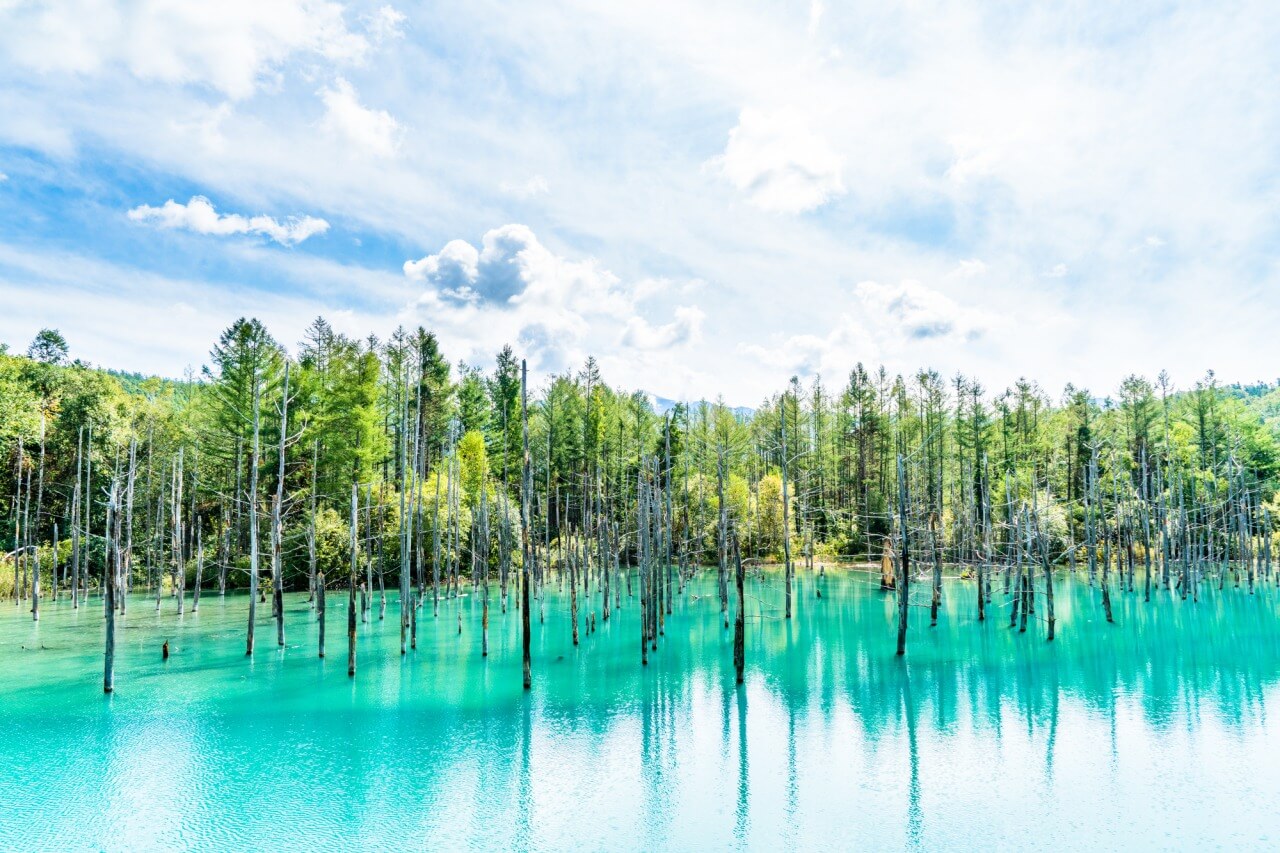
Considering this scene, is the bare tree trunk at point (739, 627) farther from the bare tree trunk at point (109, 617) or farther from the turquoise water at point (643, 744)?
the bare tree trunk at point (109, 617)

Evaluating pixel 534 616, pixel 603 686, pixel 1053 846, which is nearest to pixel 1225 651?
pixel 1053 846

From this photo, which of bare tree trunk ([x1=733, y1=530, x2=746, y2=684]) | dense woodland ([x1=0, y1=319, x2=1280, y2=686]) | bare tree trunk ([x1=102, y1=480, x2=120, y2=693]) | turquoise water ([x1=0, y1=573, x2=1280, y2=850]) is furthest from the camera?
dense woodland ([x1=0, y1=319, x2=1280, y2=686])

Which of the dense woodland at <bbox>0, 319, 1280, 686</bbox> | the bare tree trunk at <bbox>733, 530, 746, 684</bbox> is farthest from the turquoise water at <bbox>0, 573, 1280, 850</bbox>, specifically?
the dense woodland at <bbox>0, 319, 1280, 686</bbox>

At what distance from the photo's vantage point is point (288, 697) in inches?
734

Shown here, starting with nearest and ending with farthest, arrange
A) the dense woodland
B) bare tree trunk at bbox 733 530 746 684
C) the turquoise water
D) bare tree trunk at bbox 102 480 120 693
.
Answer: the turquoise water
bare tree trunk at bbox 102 480 120 693
bare tree trunk at bbox 733 530 746 684
the dense woodland

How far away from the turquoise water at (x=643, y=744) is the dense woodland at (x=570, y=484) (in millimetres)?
3054

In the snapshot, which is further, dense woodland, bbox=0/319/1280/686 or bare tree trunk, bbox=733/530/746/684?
dense woodland, bbox=0/319/1280/686

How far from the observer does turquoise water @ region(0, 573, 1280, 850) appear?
1155 cm

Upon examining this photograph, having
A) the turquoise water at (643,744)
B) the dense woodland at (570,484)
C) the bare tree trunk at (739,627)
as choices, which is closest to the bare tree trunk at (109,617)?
the turquoise water at (643,744)

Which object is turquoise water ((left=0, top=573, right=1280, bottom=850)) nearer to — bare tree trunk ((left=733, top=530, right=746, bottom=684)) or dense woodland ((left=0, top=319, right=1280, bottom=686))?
bare tree trunk ((left=733, top=530, right=746, bottom=684))

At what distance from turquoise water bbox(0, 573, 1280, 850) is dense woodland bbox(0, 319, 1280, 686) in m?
3.05

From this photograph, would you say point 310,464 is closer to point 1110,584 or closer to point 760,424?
point 760,424

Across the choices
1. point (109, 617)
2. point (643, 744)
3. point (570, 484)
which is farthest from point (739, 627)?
point (570, 484)

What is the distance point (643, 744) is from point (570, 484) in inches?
1383
